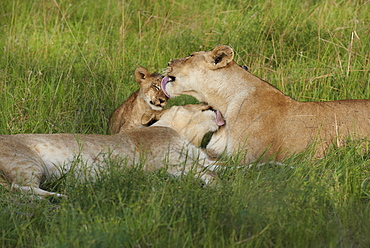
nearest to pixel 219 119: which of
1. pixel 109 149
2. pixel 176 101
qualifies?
pixel 176 101

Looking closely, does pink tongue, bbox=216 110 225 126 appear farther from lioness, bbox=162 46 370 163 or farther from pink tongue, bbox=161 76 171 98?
pink tongue, bbox=161 76 171 98

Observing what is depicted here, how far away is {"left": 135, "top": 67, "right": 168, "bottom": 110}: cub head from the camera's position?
17.7 feet

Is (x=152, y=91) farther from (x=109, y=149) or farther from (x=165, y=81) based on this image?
(x=109, y=149)

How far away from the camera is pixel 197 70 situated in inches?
191

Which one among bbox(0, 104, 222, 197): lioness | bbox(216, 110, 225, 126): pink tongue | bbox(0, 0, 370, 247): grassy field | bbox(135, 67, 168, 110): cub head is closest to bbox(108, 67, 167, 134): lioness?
bbox(135, 67, 168, 110): cub head

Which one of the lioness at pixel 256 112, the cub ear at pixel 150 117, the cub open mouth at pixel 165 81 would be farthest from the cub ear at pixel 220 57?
the cub ear at pixel 150 117

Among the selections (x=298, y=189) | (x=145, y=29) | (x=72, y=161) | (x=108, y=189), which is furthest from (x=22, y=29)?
(x=298, y=189)

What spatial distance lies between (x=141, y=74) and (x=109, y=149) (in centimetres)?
172

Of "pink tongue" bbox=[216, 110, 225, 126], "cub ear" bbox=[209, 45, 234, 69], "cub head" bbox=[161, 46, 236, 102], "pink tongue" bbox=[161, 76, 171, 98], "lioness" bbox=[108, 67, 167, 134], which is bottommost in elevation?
"lioness" bbox=[108, 67, 167, 134]

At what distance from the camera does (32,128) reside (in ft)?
17.0

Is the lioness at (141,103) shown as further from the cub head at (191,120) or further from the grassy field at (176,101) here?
the cub head at (191,120)

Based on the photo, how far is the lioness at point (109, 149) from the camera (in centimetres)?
375

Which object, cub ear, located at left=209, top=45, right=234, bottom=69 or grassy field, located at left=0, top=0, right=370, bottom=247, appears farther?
cub ear, located at left=209, top=45, right=234, bottom=69

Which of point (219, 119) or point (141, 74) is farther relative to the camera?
point (141, 74)
